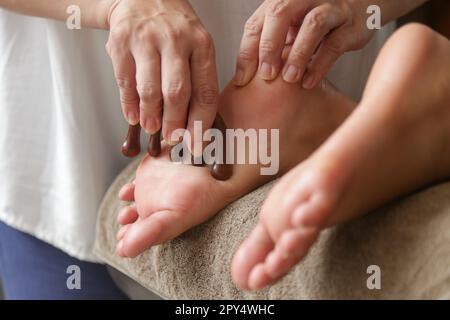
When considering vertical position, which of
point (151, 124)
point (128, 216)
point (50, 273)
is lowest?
point (50, 273)

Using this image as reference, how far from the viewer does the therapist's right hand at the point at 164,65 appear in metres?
0.55

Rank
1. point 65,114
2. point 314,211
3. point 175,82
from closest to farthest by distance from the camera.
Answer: point 314,211, point 175,82, point 65,114

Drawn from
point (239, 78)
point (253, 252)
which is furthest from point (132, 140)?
point (253, 252)

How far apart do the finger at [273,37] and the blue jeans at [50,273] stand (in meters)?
0.39

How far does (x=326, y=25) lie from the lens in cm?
58

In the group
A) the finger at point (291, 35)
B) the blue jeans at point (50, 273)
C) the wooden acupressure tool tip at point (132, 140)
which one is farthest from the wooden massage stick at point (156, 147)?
the blue jeans at point (50, 273)

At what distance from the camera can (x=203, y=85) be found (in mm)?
561

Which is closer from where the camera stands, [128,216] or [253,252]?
[253,252]

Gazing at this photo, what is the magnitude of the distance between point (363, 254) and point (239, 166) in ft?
0.55

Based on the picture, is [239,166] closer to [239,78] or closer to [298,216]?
[239,78]

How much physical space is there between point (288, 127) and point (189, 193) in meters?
0.12

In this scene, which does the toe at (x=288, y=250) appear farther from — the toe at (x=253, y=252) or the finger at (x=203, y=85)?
the finger at (x=203, y=85)

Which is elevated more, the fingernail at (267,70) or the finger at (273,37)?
the finger at (273,37)
